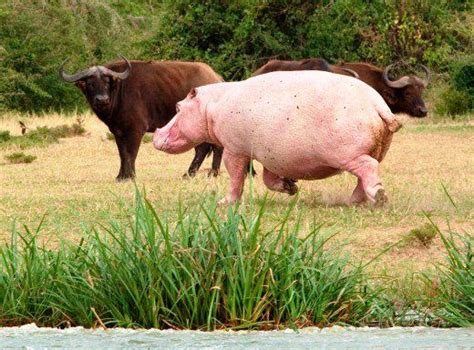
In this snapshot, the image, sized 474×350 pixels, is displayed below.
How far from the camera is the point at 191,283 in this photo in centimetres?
697

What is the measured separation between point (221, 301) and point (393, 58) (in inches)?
1196

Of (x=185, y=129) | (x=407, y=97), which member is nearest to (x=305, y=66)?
(x=407, y=97)

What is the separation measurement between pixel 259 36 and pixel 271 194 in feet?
80.3

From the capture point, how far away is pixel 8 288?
23.7ft

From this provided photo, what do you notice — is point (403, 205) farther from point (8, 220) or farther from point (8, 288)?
point (8, 288)

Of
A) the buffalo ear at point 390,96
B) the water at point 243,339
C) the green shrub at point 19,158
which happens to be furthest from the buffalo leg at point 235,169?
the buffalo ear at point 390,96

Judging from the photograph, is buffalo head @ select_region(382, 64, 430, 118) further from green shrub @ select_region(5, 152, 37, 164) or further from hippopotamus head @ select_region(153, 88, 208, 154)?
hippopotamus head @ select_region(153, 88, 208, 154)

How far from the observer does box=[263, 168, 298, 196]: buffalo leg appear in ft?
39.1

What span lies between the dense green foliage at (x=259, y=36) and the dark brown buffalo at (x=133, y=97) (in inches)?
715

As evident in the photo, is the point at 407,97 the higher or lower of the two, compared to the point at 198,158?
lower

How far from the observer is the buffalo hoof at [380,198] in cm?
1118

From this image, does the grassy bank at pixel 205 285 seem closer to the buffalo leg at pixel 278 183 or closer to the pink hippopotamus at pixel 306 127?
the pink hippopotamus at pixel 306 127

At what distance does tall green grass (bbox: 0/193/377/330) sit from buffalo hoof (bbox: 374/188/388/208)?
385 centimetres

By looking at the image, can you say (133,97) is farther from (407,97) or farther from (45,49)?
(45,49)
